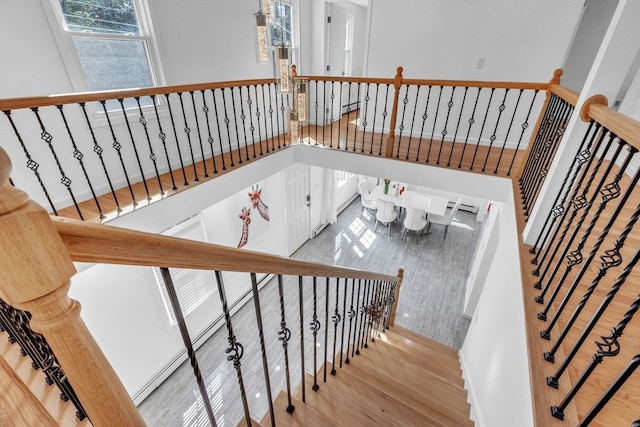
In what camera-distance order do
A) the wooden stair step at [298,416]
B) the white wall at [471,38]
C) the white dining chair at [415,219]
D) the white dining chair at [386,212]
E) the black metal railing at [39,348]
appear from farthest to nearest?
the white dining chair at [386,212] → the white dining chair at [415,219] → the white wall at [471,38] → the wooden stair step at [298,416] → the black metal railing at [39,348]

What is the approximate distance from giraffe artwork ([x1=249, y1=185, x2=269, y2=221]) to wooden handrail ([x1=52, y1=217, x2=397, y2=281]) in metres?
3.91

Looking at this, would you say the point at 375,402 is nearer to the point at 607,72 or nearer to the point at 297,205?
the point at 607,72

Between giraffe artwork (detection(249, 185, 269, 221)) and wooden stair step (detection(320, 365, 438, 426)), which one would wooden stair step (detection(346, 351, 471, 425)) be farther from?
giraffe artwork (detection(249, 185, 269, 221))

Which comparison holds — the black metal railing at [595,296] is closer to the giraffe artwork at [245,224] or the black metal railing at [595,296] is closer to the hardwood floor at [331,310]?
the hardwood floor at [331,310]

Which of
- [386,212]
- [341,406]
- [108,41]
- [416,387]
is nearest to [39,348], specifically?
[341,406]

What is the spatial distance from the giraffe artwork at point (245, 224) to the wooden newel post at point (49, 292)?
13.4ft

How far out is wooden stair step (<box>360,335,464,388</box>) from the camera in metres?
2.94

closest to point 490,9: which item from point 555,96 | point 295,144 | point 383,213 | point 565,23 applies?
point 565,23

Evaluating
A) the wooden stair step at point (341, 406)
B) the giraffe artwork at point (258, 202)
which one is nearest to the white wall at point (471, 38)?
the giraffe artwork at point (258, 202)

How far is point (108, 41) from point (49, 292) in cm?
346

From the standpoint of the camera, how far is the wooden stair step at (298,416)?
4.70 ft

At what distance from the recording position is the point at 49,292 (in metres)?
0.42

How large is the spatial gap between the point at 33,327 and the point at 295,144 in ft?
13.9

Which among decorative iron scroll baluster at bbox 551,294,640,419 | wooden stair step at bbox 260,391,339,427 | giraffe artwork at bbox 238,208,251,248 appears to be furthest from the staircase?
giraffe artwork at bbox 238,208,251,248
